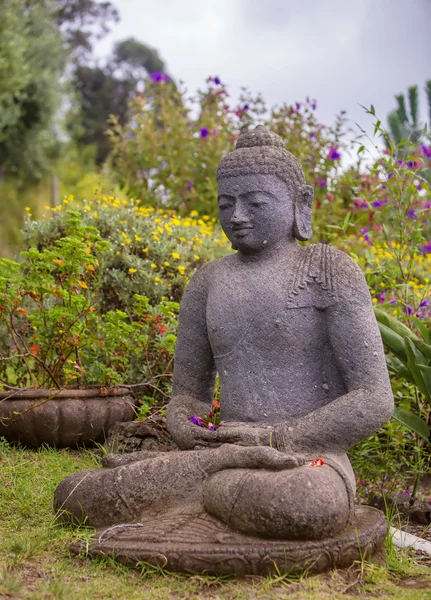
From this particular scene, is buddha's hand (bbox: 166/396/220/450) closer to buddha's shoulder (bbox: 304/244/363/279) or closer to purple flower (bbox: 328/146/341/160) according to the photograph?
buddha's shoulder (bbox: 304/244/363/279)

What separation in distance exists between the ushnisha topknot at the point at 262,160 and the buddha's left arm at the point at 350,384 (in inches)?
20.3

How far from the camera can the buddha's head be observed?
3924mm

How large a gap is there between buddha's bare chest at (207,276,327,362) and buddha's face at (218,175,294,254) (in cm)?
21

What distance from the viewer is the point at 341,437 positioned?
11.7 ft

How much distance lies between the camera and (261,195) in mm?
3920

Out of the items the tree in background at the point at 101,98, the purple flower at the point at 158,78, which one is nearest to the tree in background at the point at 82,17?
the tree in background at the point at 101,98

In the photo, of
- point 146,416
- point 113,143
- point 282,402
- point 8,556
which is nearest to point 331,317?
point 282,402

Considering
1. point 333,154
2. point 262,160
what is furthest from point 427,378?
point 333,154

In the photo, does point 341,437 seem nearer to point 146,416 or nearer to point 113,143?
point 146,416

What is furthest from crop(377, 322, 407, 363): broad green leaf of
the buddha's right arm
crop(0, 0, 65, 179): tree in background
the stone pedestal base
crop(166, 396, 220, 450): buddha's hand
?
crop(0, 0, 65, 179): tree in background

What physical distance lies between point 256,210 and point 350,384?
3.26 feet

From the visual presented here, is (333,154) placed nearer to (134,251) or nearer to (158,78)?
(158,78)

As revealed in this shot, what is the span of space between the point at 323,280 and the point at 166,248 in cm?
324

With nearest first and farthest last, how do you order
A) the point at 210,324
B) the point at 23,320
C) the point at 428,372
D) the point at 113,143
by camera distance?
the point at 210,324 < the point at 428,372 < the point at 23,320 < the point at 113,143
